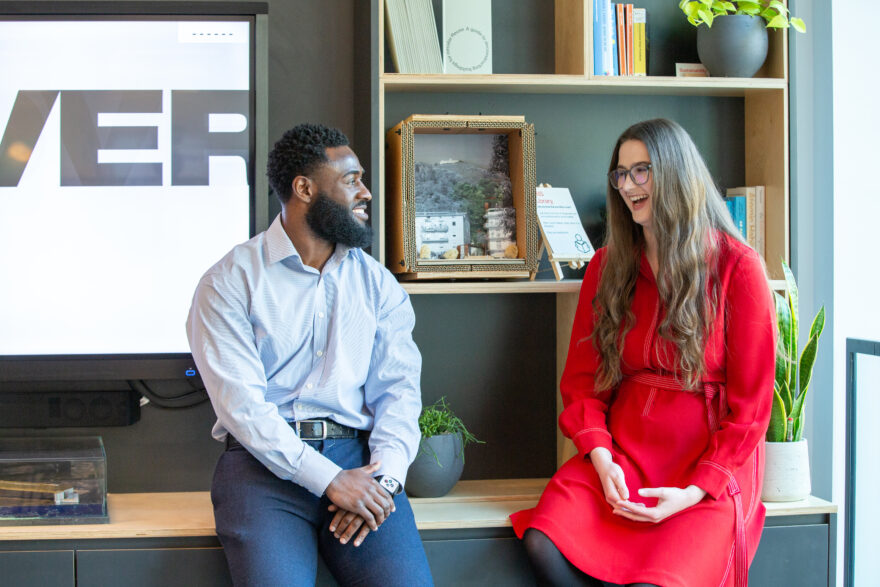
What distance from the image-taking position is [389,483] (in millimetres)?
1934

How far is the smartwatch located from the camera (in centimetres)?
192

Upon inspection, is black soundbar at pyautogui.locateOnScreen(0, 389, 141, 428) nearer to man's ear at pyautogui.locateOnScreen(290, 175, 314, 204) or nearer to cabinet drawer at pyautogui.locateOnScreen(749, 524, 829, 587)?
man's ear at pyautogui.locateOnScreen(290, 175, 314, 204)

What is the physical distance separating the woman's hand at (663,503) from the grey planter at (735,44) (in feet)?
4.12

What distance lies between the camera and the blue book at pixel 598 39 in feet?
7.82

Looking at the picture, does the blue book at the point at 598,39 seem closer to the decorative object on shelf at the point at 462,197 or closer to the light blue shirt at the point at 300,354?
the decorative object on shelf at the point at 462,197

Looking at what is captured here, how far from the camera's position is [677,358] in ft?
6.48

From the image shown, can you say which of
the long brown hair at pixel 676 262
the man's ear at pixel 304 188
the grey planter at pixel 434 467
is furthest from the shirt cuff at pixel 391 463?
the man's ear at pixel 304 188

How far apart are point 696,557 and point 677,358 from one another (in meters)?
0.46

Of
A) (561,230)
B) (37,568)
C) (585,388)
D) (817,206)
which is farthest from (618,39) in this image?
(37,568)

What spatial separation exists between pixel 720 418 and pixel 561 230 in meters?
0.77
